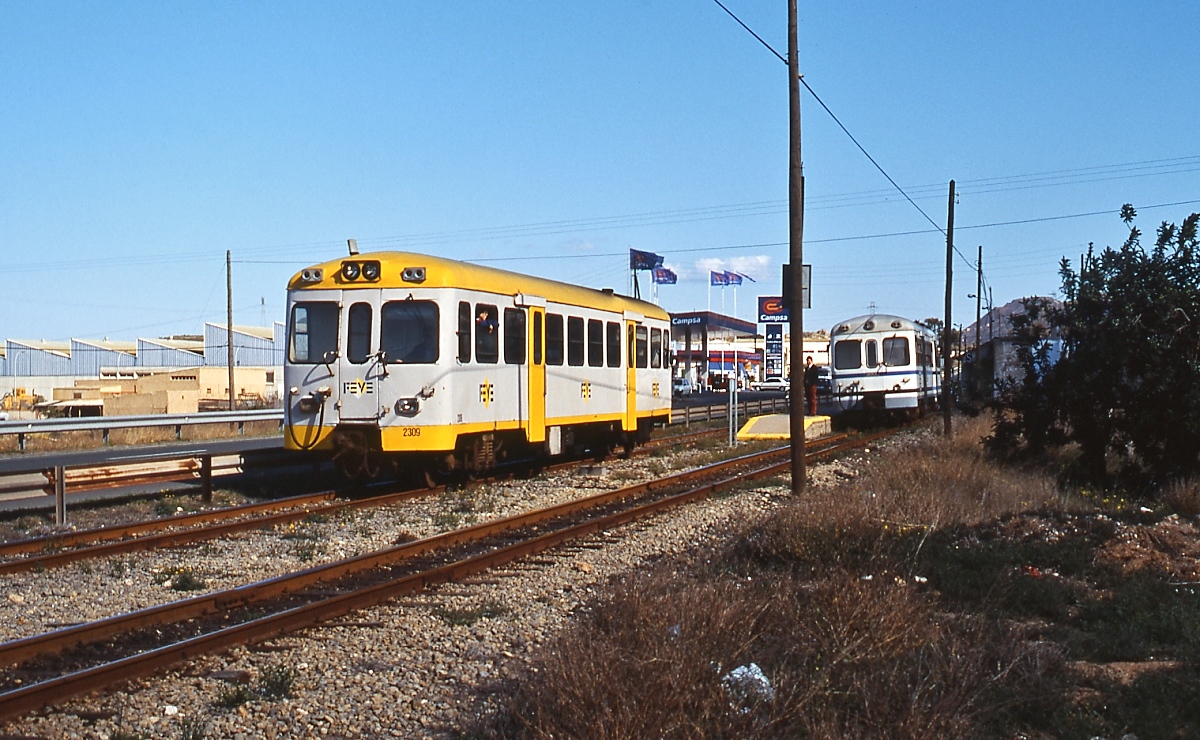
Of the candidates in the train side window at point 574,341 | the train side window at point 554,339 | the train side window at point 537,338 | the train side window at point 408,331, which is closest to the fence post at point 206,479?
the train side window at point 408,331

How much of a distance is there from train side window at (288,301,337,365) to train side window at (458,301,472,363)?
5.38ft

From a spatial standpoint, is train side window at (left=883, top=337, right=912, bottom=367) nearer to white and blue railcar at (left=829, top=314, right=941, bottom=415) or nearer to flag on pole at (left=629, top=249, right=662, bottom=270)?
Result: white and blue railcar at (left=829, top=314, right=941, bottom=415)

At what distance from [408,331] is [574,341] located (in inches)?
168

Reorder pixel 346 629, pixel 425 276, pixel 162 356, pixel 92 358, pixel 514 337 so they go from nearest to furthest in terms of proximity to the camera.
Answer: pixel 346 629 < pixel 425 276 < pixel 514 337 < pixel 92 358 < pixel 162 356

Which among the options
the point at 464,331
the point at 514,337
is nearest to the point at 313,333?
the point at 464,331

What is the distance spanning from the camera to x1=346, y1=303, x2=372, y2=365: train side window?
15000mm

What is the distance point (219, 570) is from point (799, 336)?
8.40 meters

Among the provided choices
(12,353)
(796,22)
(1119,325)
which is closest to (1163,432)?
(1119,325)

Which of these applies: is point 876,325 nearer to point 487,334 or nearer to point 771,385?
point 487,334

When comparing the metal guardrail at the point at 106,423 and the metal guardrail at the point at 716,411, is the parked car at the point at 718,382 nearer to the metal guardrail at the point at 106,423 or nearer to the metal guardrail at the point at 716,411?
the metal guardrail at the point at 716,411

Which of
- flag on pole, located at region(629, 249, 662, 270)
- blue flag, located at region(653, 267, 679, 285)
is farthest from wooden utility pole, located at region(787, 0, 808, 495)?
blue flag, located at region(653, 267, 679, 285)

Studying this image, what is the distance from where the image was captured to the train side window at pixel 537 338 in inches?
677

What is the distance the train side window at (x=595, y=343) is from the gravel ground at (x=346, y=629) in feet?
18.3

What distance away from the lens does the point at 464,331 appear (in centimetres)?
1530
